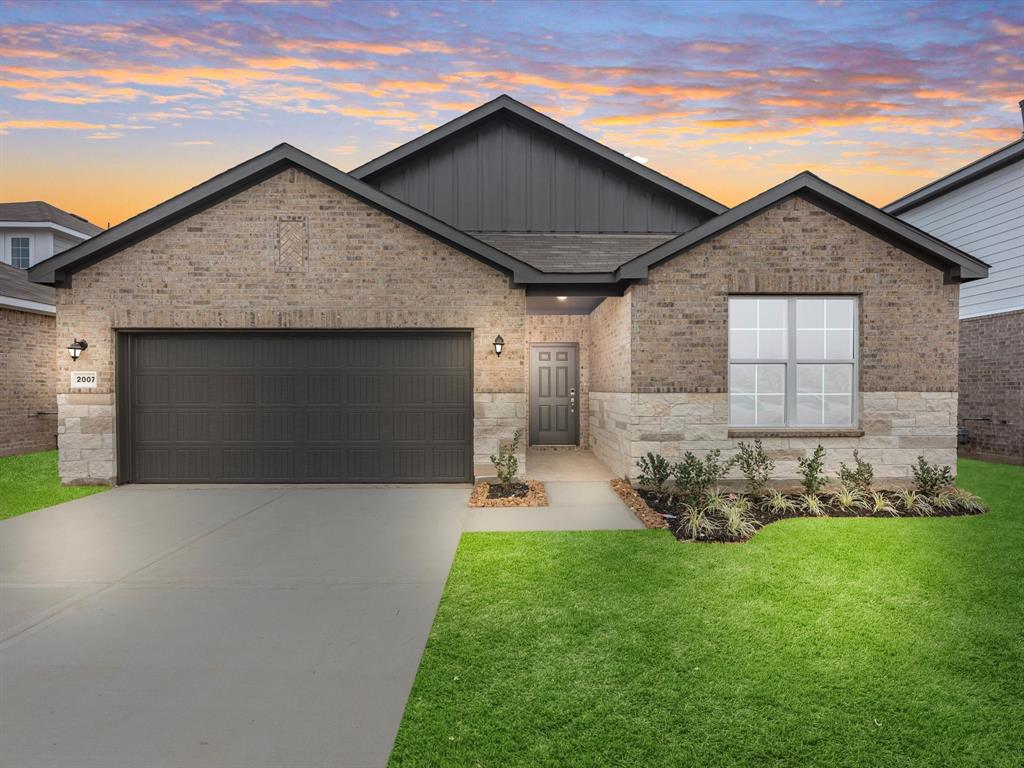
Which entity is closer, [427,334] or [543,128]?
[427,334]

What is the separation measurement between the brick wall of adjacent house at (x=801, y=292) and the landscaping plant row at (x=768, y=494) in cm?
27

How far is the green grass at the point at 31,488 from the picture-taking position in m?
7.39

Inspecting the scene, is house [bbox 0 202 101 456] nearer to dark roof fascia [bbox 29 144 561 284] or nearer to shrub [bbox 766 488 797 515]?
dark roof fascia [bbox 29 144 561 284]

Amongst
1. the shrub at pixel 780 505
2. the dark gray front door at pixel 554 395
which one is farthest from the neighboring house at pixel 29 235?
the shrub at pixel 780 505

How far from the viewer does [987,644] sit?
3.55m

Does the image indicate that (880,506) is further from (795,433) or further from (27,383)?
(27,383)

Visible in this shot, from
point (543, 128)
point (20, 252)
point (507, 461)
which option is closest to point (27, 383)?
point (20, 252)

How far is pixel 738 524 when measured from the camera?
6090mm

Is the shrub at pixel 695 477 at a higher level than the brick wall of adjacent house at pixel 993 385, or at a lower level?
lower

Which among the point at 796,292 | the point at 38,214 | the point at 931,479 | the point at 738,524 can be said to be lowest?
the point at 738,524

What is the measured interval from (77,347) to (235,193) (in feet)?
11.6

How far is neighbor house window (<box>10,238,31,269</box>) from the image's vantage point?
16.6 metres

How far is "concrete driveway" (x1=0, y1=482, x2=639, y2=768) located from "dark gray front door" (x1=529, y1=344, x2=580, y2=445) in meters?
6.06

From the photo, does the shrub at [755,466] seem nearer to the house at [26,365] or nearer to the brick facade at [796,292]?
the brick facade at [796,292]
